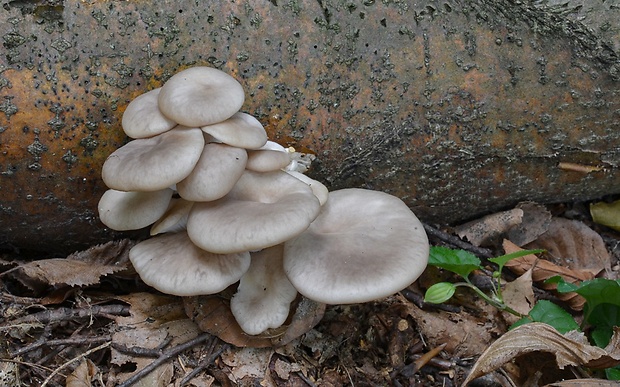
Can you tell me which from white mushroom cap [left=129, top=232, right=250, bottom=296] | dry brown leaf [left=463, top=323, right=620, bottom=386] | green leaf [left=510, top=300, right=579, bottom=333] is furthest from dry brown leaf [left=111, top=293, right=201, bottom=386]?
green leaf [left=510, top=300, right=579, bottom=333]

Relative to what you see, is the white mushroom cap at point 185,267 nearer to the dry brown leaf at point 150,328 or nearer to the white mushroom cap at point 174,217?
the white mushroom cap at point 174,217

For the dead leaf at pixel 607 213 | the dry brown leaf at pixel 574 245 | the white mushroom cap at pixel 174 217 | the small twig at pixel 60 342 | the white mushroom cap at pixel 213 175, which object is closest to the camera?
the white mushroom cap at pixel 213 175

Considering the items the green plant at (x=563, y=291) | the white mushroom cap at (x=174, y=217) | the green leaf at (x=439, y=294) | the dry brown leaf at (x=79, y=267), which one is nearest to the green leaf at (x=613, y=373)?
the green plant at (x=563, y=291)

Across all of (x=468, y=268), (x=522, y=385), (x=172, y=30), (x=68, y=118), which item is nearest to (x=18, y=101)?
(x=68, y=118)

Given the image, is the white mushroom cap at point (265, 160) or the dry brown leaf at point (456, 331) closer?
the white mushroom cap at point (265, 160)

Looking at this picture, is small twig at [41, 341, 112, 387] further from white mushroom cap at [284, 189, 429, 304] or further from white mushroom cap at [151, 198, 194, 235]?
white mushroom cap at [284, 189, 429, 304]

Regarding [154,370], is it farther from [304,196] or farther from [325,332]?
[304,196]

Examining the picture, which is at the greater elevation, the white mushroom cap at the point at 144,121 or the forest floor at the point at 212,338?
the white mushroom cap at the point at 144,121
